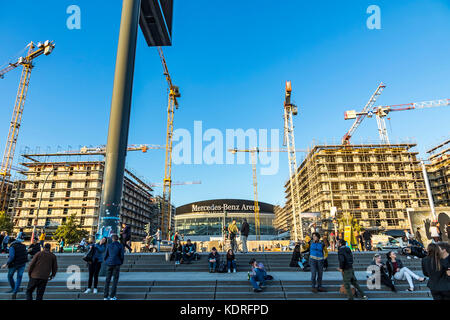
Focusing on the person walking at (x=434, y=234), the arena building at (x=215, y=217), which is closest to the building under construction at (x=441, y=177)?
the arena building at (x=215, y=217)

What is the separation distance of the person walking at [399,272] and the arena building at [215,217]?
69967mm

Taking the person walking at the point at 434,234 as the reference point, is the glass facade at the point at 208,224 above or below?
above

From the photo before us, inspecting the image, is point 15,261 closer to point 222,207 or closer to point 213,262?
point 213,262

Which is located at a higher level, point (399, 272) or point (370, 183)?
point (370, 183)

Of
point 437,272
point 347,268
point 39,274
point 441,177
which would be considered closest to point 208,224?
point 441,177

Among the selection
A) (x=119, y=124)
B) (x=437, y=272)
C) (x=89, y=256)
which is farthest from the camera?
(x=119, y=124)

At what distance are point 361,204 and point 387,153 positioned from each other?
1343cm

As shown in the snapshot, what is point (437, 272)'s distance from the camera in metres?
4.52

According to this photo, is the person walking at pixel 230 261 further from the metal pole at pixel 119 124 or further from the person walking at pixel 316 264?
the metal pole at pixel 119 124

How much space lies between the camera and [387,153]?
5788 centimetres

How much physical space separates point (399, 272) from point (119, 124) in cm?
1176

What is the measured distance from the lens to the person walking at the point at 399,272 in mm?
7863
